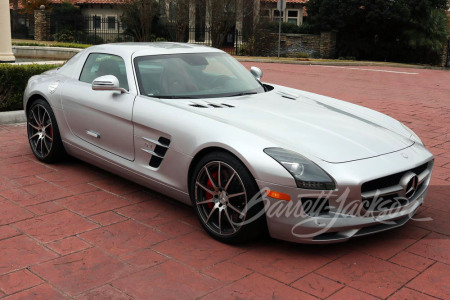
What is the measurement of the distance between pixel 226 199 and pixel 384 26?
→ 105 feet

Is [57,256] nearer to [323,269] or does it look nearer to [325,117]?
[323,269]

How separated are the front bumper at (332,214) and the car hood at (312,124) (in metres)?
0.18

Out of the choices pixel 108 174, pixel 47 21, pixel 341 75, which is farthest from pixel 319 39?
pixel 108 174

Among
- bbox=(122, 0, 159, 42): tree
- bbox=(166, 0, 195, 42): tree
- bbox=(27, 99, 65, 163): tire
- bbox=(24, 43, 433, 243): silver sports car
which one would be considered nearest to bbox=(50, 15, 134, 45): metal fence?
bbox=(122, 0, 159, 42): tree

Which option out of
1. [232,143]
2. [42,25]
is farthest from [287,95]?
[42,25]

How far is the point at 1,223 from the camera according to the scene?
→ 172 inches

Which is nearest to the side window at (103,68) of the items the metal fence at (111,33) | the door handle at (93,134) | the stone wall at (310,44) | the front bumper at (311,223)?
the door handle at (93,134)

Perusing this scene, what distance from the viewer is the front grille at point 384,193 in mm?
3764

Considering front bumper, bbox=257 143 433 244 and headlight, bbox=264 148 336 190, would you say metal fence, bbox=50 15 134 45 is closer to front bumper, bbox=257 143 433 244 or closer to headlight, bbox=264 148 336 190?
headlight, bbox=264 148 336 190

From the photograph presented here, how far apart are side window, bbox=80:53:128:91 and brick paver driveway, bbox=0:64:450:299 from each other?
3.32ft

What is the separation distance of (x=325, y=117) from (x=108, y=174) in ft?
7.80

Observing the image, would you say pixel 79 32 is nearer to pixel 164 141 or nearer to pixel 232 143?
pixel 164 141

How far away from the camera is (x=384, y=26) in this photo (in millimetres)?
33438

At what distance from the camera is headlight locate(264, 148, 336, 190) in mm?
3664
